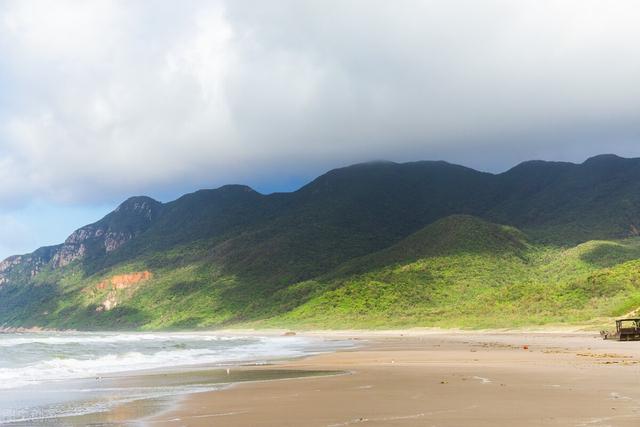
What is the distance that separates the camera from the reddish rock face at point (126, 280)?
174625mm

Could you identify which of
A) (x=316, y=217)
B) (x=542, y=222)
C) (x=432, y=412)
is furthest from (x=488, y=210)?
(x=432, y=412)

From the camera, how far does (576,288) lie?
6738 centimetres

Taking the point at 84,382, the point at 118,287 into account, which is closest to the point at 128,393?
A: the point at 84,382

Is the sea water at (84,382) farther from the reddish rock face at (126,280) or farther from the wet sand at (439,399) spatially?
the reddish rock face at (126,280)

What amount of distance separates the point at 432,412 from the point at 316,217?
158 m

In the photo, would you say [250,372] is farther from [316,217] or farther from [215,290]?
[316,217]

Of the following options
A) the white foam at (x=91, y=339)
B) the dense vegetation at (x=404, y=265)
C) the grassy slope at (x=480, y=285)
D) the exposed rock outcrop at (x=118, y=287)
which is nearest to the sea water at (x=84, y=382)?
the white foam at (x=91, y=339)

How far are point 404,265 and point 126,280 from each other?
9936 centimetres

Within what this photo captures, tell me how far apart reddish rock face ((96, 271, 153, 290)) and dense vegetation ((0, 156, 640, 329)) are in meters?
0.47

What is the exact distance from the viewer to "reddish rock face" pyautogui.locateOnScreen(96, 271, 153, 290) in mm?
174625

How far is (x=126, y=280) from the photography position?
176 meters

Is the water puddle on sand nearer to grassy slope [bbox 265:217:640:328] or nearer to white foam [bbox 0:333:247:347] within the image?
white foam [bbox 0:333:247:347]

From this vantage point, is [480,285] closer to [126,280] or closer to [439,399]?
[439,399]

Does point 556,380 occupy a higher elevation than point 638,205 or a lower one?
lower
